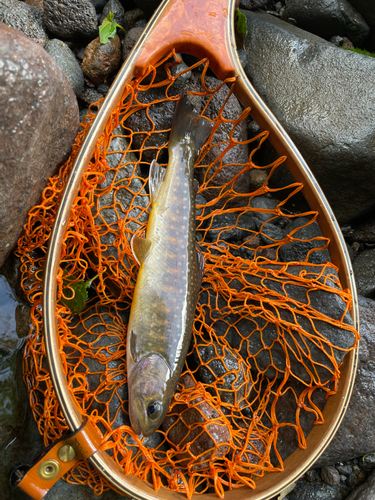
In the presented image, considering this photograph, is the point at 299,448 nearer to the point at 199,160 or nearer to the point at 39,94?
the point at 199,160

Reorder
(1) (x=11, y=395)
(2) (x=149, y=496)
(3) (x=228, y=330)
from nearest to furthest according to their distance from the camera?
(2) (x=149, y=496) → (1) (x=11, y=395) → (3) (x=228, y=330)

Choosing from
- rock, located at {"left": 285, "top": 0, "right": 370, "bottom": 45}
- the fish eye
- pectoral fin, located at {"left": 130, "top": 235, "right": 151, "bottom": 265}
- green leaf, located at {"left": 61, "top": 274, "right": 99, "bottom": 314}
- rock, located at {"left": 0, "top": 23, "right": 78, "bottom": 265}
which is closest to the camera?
rock, located at {"left": 0, "top": 23, "right": 78, "bottom": 265}

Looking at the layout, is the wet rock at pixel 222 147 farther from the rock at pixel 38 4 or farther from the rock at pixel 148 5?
the rock at pixel 38 4

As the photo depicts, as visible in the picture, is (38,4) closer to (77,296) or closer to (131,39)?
(131,39)

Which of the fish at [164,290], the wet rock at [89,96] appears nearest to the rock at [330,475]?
the fish at [164,290]

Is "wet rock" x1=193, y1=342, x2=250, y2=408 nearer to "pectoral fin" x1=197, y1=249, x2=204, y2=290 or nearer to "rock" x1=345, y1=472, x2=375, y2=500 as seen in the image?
"pectoral fin" x1=197, y1=249, x2=204, y2=290

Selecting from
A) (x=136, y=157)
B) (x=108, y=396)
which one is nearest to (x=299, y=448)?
(x=108, y=396)

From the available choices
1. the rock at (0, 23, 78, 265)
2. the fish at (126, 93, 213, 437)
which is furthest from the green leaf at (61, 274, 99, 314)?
the rock at (0, 23, 78, 265)
